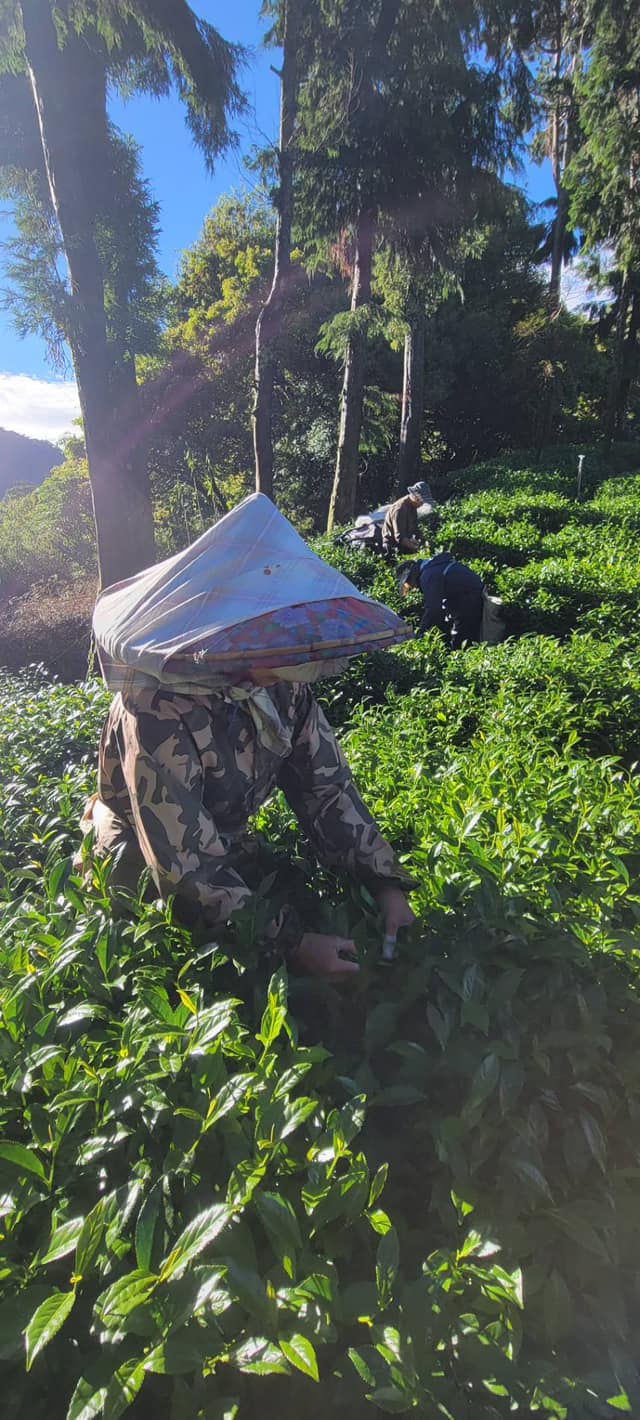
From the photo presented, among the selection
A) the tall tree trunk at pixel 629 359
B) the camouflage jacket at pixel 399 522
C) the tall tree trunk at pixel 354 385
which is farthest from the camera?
the tall tree trunk at pixel 629 359

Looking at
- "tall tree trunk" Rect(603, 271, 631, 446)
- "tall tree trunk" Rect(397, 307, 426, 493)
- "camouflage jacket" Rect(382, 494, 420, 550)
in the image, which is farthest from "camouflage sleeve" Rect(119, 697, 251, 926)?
"tall tree trunk" Rect(603, 271, 631, 446)

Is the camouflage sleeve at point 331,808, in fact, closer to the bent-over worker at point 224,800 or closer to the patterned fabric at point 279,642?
the bent-over worker at point 224,800

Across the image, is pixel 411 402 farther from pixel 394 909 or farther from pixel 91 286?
pixel 394 909

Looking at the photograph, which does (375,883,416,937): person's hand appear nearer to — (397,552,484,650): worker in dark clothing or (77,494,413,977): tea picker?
(77,494,413,977): tea picker

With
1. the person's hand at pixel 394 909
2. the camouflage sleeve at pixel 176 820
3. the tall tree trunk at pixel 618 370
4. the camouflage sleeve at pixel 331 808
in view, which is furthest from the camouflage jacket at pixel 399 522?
the tall tree trunk at pixel 618 370

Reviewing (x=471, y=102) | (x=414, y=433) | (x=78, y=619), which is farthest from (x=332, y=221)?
(x=78, y=619)

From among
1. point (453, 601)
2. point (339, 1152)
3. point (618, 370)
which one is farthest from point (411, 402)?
point (339, 1152)

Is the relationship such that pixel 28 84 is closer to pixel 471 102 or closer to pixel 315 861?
pixel 471 102

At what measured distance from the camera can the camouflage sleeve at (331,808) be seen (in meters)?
1.92

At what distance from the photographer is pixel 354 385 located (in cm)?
1300

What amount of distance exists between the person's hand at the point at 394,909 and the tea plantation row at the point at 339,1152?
4 cm

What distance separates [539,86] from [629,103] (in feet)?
21.1

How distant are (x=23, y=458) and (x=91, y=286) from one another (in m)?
73.7

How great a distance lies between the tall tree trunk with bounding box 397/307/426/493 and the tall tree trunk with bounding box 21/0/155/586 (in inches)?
335
